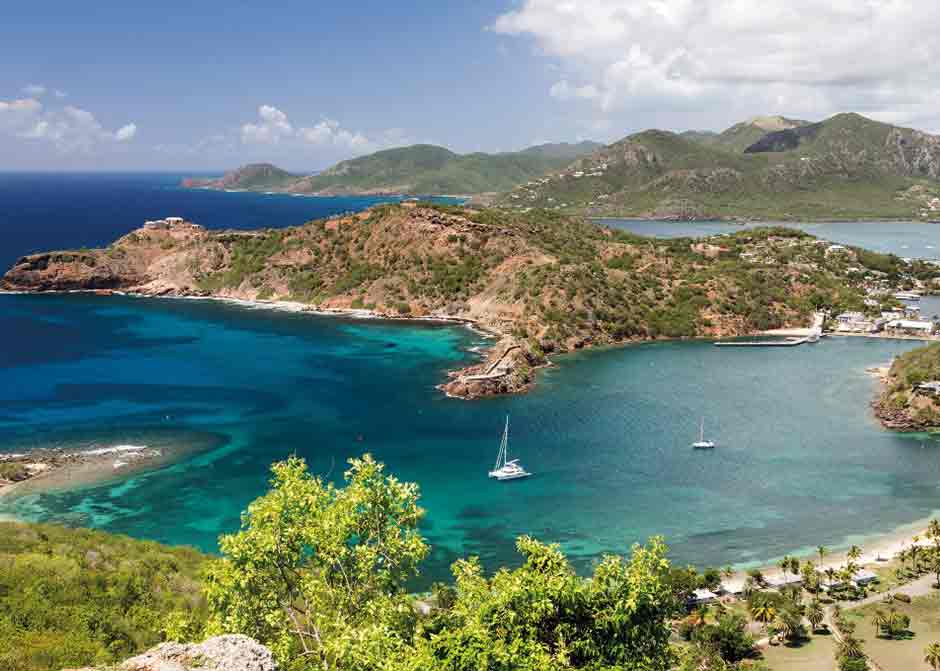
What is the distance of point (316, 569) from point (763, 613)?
32.6 meters

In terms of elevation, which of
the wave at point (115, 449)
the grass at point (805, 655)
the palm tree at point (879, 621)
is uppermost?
the wave at point (115, 449)

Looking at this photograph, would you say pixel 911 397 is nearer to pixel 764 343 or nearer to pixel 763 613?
pixel 764 343

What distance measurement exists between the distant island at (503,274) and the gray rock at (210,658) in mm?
85586

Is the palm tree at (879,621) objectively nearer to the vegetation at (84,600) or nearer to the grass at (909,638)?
the grass at (909,638)

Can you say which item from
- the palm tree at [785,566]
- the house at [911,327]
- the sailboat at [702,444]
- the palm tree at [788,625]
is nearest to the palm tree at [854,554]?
the palm tree at [785,566]

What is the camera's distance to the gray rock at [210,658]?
49.1 feet

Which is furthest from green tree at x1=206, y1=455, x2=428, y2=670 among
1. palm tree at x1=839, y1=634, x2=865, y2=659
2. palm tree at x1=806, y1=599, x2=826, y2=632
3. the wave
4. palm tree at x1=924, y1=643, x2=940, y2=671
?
the wave

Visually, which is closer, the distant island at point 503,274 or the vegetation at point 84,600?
the vegetation at point 84,600

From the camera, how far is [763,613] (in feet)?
138

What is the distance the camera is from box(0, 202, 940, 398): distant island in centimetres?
12138

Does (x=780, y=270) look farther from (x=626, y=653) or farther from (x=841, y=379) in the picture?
(x=626, y=653)

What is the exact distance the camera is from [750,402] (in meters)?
85.7

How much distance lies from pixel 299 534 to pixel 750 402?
7669cm

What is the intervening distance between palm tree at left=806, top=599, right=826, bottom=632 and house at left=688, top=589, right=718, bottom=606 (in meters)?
5.56
